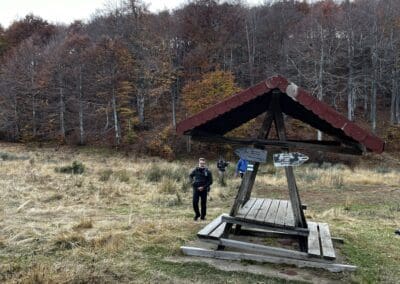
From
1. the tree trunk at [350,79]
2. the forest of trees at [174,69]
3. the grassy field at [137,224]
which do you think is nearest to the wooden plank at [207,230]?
the grassy field at [137,224]

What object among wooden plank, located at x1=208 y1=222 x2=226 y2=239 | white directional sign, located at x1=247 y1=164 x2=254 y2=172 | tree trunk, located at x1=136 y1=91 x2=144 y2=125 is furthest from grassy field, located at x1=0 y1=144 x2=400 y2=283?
tree trunk, located at x1=136 y1=91 x2=144 y2=125

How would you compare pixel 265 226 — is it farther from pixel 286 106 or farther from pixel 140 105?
pixel 140 105

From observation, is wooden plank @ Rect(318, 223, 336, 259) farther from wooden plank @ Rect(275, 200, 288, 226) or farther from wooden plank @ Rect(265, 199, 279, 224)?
wooden plank @ Rect(265, 199, 279, 224)

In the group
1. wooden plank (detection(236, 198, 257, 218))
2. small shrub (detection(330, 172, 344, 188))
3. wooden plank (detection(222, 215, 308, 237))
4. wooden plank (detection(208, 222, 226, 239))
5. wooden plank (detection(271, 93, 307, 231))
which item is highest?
wooden plank (detection(271, 93, 307, 231))

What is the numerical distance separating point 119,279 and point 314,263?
296cm

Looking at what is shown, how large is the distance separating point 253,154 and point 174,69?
34.2 meters

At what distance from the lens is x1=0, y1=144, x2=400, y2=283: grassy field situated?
5914 mm

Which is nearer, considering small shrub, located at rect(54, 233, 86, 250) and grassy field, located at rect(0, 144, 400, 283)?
grassy field, located at rect(0, 144, 400, 283)

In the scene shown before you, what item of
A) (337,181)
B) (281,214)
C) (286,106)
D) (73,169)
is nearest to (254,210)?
(281,214)

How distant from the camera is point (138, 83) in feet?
129

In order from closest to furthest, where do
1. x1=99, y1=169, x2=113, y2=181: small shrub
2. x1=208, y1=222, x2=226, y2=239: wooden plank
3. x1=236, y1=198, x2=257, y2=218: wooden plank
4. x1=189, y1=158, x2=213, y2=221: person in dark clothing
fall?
x1=208, y1=222, x2=226, y2=239: wooden plank, x1=236, y1=198, x2=257, y2=218: wooden plank, x1=189, y1=158, x2=213, y2=221: person in dark clothing, x1=99, y1=169, x2=113, y2=181: small shrub

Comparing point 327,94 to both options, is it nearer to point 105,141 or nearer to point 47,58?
point 105,141

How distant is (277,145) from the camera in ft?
21.1

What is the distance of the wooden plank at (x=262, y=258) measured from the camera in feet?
20.1
